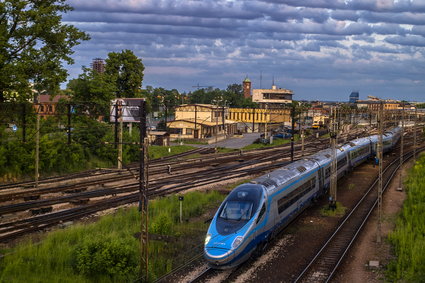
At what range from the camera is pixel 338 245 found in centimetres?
2202

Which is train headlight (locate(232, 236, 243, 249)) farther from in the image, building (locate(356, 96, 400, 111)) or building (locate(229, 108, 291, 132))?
building (locate(229, 108, 291, 132))

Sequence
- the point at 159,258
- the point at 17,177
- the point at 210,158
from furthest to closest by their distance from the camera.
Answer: the point at 210,158 → the point at 17,177 → the point at 159,258

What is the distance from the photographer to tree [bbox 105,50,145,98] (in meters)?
64.4

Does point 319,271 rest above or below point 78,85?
below

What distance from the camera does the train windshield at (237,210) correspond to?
19.1 m

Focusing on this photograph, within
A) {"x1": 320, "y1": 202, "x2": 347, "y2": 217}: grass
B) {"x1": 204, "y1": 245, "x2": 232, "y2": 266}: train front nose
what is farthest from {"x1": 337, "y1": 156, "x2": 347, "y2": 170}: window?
{"x1": 204, "y1": 245, "x2": 232, "y2": 266}: train front nose

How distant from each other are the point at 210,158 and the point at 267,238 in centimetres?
3475

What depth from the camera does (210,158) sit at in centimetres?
5494

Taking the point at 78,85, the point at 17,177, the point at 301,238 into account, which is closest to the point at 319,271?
the point at 301,238

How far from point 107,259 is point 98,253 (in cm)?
45

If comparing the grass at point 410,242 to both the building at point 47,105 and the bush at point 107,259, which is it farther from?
the building at point 47,105

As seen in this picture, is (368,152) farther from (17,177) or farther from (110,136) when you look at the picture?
(17,177)

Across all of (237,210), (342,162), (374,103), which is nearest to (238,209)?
Result: (237,210)

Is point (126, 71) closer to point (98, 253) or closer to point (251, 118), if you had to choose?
point (98, 253)
